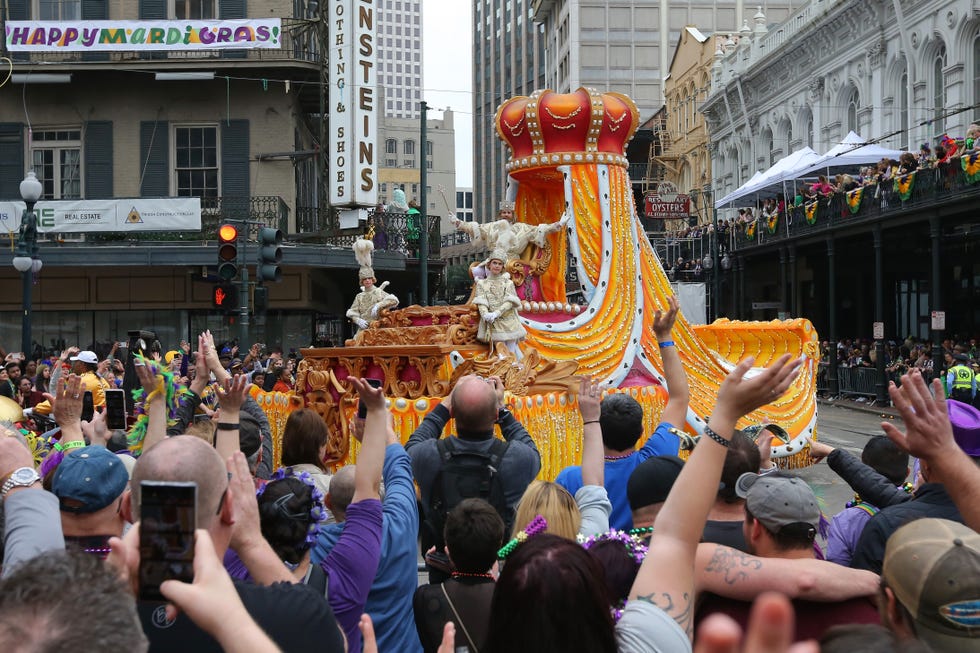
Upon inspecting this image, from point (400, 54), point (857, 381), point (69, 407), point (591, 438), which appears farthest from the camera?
point (400, 54)

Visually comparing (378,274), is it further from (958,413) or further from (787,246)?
(958,413)

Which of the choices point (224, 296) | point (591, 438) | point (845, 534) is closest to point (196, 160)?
point (224, 296)

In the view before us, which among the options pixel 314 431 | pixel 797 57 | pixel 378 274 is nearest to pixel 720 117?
pixel 797 57

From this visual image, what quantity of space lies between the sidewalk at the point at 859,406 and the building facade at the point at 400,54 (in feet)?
484

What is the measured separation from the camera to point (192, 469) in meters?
2.75

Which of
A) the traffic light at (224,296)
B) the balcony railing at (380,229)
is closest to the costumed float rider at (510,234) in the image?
the traffic light at (224,296)

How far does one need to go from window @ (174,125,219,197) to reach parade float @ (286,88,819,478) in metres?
12.6

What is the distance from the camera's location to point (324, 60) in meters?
25.5

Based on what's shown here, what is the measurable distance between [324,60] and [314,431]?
838 inches

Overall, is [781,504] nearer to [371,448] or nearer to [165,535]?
[371,448]

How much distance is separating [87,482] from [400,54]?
6926 inches

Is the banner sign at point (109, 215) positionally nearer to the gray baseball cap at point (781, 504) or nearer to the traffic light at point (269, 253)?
the traffic light at point (269, 253)

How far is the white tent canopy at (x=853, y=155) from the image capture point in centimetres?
2892

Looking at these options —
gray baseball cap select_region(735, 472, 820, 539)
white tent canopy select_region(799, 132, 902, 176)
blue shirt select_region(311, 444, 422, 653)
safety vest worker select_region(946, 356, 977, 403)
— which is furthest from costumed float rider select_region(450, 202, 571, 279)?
white tent canopy select_region(799, 132, 902, 176)
